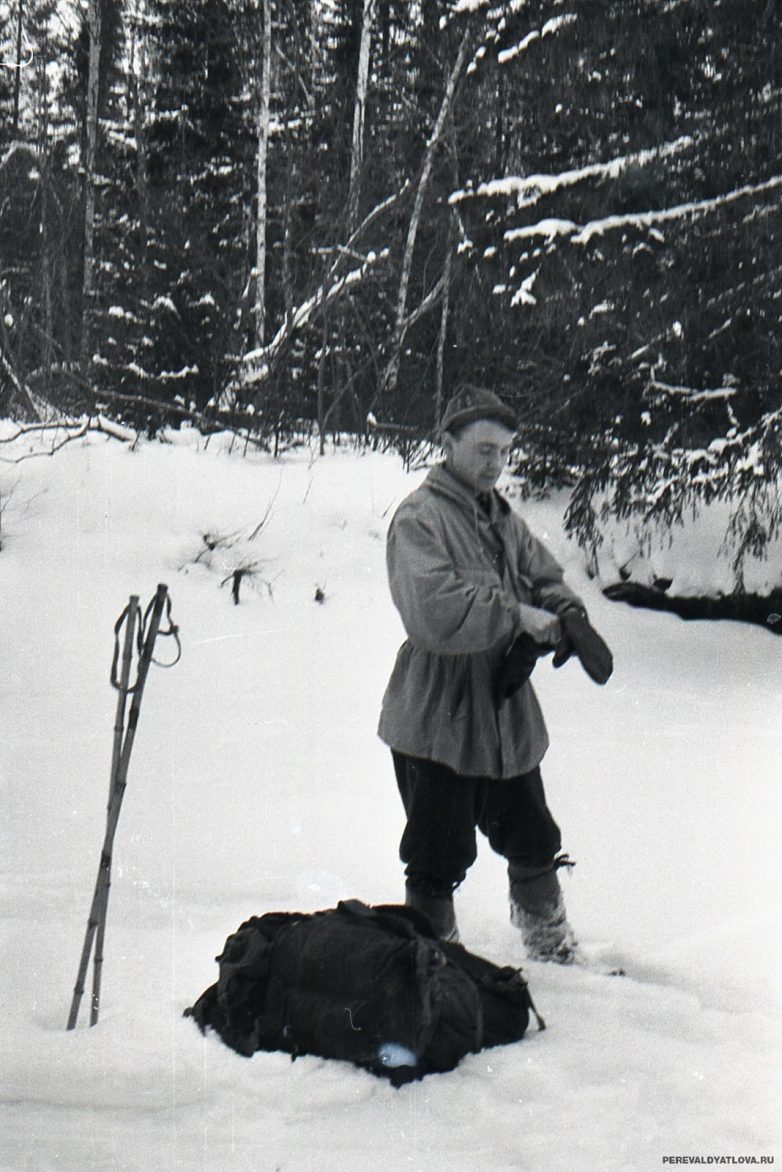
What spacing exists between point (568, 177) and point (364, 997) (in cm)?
577

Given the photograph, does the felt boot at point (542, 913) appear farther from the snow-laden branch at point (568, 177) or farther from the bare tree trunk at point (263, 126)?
the bare tree trunk at point (263, 126)

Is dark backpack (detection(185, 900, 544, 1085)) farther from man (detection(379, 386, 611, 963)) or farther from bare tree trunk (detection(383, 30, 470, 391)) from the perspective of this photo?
bare tree trunk (detection(383, 30, 470, 391))

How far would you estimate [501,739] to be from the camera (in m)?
3.10

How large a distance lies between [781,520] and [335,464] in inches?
142

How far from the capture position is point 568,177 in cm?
702

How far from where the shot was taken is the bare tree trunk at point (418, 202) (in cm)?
1031

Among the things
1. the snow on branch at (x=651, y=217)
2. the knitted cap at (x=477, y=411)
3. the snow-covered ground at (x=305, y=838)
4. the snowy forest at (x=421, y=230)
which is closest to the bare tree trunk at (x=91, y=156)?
the snowy forest at (x=421, y=230)

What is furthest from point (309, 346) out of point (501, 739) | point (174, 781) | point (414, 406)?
point (501, 739)

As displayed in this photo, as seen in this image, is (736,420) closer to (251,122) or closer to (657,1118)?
(657,1118)

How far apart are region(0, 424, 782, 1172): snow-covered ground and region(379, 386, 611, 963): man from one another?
0.38 meters

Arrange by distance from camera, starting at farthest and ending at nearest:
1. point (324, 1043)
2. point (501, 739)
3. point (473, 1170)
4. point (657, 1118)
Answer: point (501, 739), point (324, 1043), point (657, 1118), point (473, 1170)

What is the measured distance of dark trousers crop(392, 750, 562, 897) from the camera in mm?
3070

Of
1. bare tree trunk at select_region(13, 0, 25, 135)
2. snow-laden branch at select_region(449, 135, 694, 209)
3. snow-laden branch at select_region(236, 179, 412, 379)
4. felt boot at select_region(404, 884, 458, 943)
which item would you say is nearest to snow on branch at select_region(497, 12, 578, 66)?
snow-laden branch at select_region(449, 135, 694, 209)

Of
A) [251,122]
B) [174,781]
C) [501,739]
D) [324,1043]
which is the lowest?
[174,781]
